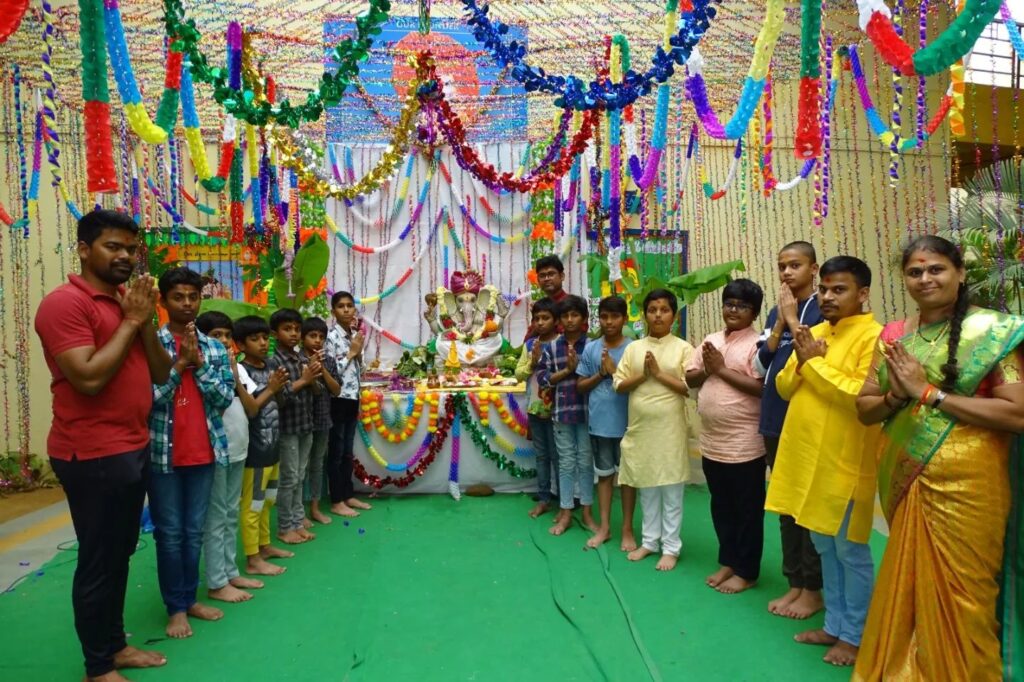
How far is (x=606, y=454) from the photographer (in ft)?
12.3

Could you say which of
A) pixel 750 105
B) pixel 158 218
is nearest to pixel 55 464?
pixel 750 105

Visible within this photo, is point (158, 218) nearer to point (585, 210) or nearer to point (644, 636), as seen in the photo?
point (585, 210)

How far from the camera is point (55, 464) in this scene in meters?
2.10

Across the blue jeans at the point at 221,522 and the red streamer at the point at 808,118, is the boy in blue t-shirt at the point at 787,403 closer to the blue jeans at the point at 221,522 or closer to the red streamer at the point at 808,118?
the red streamer at the point at 808,118

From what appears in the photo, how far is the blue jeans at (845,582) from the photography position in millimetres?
2297

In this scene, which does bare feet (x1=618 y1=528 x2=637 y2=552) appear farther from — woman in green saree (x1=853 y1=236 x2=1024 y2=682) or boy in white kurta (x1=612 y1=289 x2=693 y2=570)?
woman in green saree (x1=853 y1=236 x2=1024 y2=682)

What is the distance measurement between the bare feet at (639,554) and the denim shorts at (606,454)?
1.49 feet

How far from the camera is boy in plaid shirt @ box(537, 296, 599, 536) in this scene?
3.88 metres

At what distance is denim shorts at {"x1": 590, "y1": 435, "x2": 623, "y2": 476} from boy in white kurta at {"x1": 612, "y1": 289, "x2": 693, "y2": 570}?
24cm

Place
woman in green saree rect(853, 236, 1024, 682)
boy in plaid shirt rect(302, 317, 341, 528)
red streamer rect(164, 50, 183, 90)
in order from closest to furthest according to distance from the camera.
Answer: woman in green saree rect(853, 236, 1024, 682), red streamer rect(164, 50, 183, 90), boy in plaid shirt rect(302, 317, 341, 528)

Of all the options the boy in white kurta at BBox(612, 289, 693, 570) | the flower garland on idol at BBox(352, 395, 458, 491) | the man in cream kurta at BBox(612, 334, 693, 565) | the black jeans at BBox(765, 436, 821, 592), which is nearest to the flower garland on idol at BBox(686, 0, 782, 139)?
the boy in white kurta at BBox(612, 289, 693, 570)

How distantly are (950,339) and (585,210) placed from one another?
470 cm

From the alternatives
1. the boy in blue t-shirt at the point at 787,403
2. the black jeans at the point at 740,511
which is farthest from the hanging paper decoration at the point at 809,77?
the black jeans at the point at 740,511

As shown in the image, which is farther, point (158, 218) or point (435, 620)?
point (158, 218)
